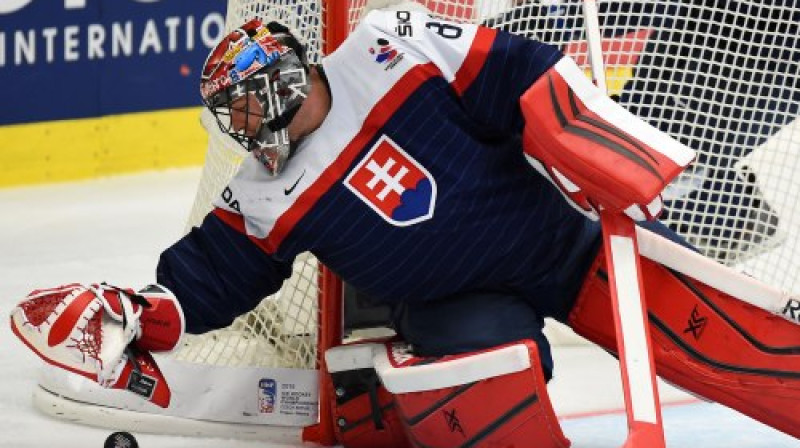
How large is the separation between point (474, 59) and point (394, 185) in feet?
0.78

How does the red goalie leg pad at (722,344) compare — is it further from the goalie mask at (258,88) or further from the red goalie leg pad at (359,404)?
the goalie mask at (258,88)

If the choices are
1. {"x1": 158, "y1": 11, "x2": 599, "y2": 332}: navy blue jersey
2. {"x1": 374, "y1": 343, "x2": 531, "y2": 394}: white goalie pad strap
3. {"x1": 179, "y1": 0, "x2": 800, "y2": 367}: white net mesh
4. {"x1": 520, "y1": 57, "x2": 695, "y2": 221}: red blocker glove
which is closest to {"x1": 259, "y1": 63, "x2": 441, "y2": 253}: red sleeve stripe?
{"x1": 158, "y1": 11, "x2": 599, "y2": 332}: navy blue jersey

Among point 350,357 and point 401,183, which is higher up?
point 401,183

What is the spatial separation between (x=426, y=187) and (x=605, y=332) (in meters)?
0.41

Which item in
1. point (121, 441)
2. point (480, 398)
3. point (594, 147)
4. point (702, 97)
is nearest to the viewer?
point (594, 147)

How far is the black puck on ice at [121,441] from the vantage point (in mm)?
3482

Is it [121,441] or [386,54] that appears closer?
[386,54]

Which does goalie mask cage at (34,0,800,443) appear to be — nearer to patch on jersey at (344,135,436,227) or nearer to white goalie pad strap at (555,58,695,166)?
patch on jersey at (344,135,436,227)

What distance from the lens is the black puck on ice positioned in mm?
3482

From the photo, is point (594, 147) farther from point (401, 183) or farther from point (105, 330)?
point (105, 330)

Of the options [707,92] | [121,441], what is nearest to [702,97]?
[707,92]

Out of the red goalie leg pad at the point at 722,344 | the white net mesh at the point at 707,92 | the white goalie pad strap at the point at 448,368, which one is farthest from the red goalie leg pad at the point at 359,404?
the red goalie leg pad at the point at 722,344

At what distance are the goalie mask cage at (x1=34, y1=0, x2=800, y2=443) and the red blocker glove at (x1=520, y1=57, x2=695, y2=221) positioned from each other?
2.24ft

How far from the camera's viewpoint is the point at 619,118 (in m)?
3.24
